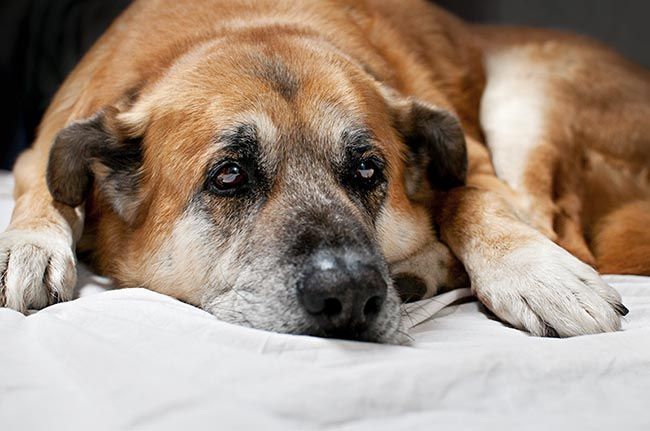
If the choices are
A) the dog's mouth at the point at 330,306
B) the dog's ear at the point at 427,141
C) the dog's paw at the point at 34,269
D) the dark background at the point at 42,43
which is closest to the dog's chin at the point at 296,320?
the dog's mouth at the point at 330,306

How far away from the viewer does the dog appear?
5.45 ft

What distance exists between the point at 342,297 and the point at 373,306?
0.10 meters

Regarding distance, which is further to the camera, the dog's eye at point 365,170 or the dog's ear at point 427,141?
the dog's ear at point 427,141

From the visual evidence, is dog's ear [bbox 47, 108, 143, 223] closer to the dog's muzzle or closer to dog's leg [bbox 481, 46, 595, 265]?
the dog's muzzle

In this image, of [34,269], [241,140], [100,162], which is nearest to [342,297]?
[241,140]

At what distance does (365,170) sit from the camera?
1.90m

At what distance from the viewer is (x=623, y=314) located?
5.59ft

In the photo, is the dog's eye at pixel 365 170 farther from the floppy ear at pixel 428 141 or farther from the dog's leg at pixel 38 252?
the dog's leg at pixel 38 252

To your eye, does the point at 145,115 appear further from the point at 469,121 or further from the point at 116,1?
the point at 116,1

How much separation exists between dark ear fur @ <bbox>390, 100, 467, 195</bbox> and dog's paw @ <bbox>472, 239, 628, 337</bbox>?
43 centimetres

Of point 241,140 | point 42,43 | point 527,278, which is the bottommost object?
point 42,43

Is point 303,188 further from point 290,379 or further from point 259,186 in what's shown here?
point 290,379

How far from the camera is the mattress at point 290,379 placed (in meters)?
1.20

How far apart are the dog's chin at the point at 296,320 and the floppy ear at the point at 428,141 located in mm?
629
